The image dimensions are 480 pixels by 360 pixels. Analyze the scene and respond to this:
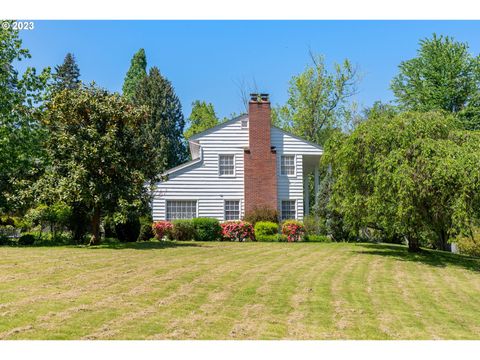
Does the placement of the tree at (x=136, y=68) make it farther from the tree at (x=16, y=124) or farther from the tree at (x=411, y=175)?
the tree at (x=411, y=175)

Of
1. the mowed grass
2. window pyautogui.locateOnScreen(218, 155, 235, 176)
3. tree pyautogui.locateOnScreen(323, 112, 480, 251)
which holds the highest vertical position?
window pyautogui.locateOnScreen(218, 155, 235, 176)

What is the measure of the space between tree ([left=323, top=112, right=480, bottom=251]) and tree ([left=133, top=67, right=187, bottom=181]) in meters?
33.5

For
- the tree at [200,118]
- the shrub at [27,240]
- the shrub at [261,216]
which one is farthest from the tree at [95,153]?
the tree at [200,118]

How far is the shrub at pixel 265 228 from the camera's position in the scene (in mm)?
28031

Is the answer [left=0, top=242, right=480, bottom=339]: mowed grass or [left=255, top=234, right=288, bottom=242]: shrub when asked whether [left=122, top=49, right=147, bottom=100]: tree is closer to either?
[left=255, top=234, right=288, bottom=242]: shrub

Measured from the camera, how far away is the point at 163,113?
53.7 metres

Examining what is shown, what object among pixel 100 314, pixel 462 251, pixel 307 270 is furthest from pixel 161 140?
pixel 100 314

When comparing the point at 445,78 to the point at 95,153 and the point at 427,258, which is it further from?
the point at 95,153

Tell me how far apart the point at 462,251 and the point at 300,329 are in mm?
25802

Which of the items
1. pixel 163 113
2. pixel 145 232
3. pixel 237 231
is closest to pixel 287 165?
pixel 237 231

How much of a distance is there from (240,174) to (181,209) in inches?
156

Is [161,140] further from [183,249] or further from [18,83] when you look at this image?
[183,249]

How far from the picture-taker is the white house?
30.2 metres

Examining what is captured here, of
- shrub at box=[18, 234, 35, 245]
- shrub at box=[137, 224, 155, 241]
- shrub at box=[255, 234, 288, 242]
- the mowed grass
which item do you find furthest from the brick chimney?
shrub at box=[18, 234, 35, 245]
